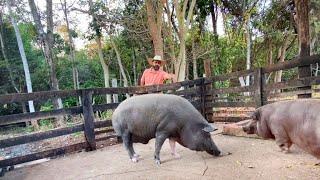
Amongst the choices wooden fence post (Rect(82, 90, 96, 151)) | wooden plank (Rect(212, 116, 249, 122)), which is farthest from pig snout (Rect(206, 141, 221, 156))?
wooden plank (Rect(212, 116, 249, 122))

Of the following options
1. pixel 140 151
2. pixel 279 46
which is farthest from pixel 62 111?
pixel 279 46

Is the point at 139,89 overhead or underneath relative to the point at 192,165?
overhead

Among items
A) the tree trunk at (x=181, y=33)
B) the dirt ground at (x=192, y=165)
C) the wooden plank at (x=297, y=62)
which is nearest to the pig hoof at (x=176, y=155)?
the dirt ground at (x=192, y=165)

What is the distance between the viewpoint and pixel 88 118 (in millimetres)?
6090

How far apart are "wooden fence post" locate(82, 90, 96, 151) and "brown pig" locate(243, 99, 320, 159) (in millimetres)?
2765

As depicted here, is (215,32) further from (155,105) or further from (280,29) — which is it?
(155,105)

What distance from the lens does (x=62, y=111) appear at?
5816 mm

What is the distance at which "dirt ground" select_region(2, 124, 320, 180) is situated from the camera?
392 cm

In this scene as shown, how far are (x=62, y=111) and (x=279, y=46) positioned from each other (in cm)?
1566

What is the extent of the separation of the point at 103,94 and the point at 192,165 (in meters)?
2.55

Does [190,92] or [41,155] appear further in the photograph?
[190,92]

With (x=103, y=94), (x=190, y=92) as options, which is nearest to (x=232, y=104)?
(x=190, y=92)

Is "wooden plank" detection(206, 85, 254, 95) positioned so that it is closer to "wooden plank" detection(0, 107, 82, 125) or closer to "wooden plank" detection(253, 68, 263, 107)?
"wooden plank" detection(253, 68, 263, 107)

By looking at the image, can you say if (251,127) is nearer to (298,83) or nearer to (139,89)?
(298,83)
